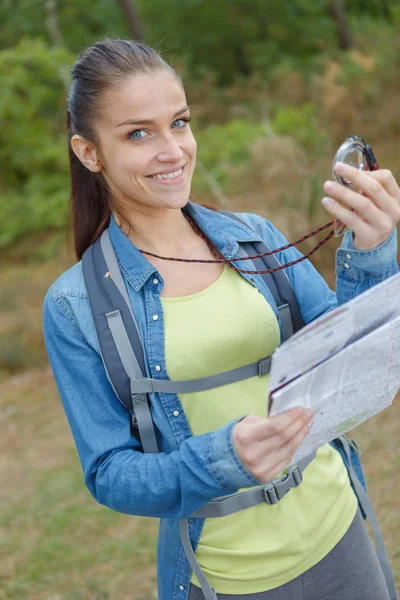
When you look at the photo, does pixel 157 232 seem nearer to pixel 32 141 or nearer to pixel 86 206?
pixel 86 206

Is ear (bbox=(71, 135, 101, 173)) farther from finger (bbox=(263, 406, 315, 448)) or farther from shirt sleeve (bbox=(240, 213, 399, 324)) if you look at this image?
finger (bbox=(263, 406, 315, 448))

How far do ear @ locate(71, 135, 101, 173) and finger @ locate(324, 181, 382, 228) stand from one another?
660mm

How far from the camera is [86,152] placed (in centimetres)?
162

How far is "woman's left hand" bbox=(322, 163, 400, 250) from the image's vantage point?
1.22 meters

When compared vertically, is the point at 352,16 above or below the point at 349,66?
above

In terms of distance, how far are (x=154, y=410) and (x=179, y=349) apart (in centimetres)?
15

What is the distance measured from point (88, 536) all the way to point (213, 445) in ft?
10.4

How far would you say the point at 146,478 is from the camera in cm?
135

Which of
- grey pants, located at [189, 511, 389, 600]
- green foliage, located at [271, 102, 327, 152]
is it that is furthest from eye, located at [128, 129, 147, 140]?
green foliage, located at [271, 102, 327, 152]

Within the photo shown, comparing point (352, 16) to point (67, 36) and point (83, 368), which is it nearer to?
point (67, 36)

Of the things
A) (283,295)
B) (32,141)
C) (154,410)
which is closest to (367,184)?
(283,295)

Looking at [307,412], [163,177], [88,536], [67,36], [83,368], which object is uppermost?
[67,36]

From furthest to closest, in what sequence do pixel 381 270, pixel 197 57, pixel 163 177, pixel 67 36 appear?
pixel 197 57 < pixel 67 36 < pixel 163 177 < pixel 381 270

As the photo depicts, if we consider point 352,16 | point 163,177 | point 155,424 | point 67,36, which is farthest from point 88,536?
point 352,16
